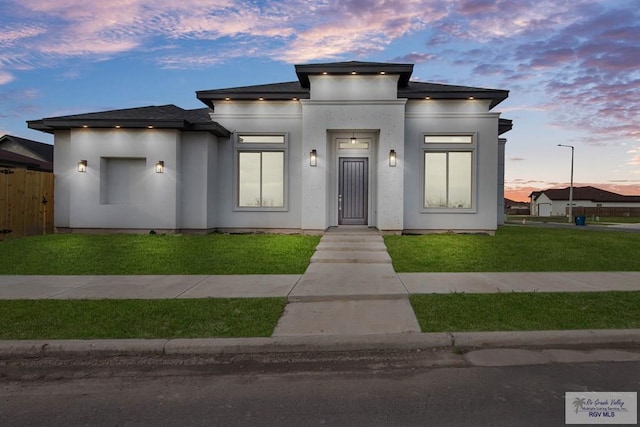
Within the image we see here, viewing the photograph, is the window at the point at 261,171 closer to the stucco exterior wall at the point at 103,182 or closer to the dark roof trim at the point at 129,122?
the dark roof trim at the point at 129,122

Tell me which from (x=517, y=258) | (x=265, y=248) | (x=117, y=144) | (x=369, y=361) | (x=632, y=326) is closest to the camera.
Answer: (x=369, y=361)

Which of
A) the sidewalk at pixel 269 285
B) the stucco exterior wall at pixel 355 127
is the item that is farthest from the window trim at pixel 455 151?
the sidewalk at pixel 269 285

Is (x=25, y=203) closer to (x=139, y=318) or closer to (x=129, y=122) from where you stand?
(x=129, y=122)

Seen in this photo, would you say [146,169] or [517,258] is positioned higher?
[146,169]

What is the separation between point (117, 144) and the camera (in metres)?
15.1

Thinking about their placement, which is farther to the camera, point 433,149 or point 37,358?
point 433,149

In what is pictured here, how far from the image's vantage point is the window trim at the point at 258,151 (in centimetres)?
1570

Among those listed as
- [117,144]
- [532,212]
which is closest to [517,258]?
[117,144]

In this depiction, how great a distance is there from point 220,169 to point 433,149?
311 inches

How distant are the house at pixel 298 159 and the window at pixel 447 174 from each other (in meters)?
0.04

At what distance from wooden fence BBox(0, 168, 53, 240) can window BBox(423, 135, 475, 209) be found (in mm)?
13973

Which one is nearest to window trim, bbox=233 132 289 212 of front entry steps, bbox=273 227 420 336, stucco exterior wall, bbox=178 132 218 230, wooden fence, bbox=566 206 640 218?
stucco exterior wall, bbox=178 132 218 230

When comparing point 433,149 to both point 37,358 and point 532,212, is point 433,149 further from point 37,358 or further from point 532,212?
point 532,212

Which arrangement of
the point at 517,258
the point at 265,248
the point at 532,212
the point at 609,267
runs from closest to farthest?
the point at 609,267
the point at 517,258
the point at 265,248
the point at 532,212
